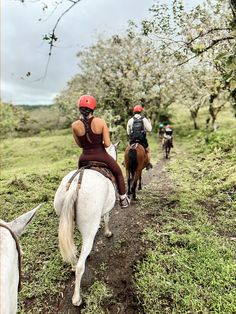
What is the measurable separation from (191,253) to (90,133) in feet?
10.3

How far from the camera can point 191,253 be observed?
20.7 feet

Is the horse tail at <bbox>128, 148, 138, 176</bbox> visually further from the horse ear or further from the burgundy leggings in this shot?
the horse ear

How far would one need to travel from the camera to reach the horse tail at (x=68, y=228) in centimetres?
503

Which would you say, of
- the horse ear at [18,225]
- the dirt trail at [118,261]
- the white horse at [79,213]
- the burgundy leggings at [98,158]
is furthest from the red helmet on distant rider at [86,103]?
the horse ear at [18,225]

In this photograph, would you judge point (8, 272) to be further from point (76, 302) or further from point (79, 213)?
point (76, 302)

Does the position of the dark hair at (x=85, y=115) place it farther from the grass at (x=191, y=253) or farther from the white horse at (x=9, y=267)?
the white horse at (x=9, y=267)

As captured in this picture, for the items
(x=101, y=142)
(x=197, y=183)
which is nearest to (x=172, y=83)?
(x=197, y=183)

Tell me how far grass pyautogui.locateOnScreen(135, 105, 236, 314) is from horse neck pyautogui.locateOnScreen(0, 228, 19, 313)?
10.3 feet

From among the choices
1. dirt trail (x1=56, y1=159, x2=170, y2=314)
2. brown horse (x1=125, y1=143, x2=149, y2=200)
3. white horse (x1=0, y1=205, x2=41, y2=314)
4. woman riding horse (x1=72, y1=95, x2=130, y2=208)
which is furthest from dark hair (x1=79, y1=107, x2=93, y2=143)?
brown horse (x1=125, y1=143, x2=149, y2=200)

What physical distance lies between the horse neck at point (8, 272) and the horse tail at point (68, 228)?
8.80ft

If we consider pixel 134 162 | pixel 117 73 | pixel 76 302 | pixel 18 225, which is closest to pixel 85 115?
pixel 76 302

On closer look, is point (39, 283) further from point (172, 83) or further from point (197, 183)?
point (172, 83)

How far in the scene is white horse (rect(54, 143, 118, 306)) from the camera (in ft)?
16.6

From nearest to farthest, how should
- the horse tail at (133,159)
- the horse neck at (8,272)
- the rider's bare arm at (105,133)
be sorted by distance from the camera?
the horse neck at (8,272) → the rider's bare arm at (105,133) → the horse tail at (133,159)
